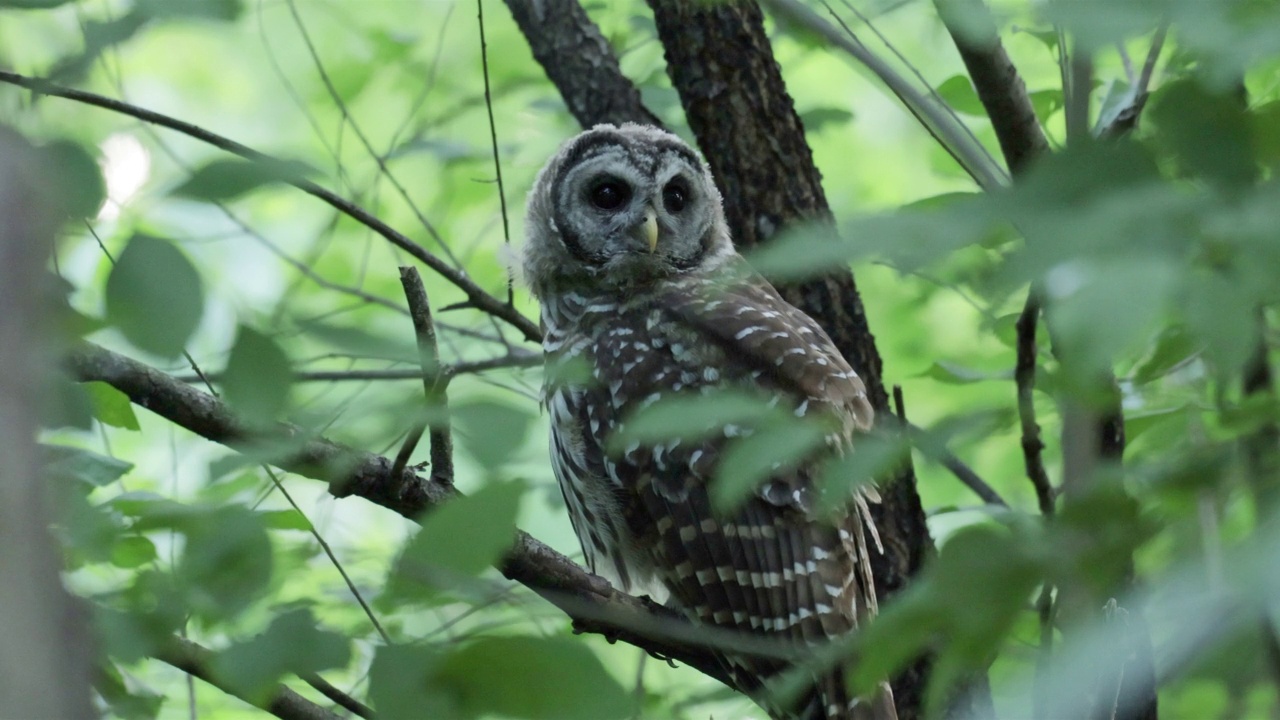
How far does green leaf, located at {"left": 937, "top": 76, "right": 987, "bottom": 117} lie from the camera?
12.1 feet

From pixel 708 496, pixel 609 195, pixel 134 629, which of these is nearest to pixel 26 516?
pixel 134 629

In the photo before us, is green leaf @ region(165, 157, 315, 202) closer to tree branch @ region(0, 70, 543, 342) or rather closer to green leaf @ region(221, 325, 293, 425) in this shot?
tree branch @ region(0, 70, 543, 342)

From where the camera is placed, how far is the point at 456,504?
3.85 ft

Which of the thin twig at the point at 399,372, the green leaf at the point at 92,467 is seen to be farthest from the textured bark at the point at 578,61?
the green leaf at the point at 92,467

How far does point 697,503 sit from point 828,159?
18.6 feet

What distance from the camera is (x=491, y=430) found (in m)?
1.22

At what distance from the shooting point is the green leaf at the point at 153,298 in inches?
45.1

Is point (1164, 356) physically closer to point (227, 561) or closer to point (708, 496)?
point (708, 496)

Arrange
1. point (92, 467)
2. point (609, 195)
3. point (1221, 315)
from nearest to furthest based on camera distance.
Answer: point (1221, 315) < point (92, 467) < point (609, 195)

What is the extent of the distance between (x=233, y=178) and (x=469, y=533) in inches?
15.3

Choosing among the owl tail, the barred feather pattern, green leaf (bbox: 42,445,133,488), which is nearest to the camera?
green leaf (bbox: 42,445,133,488)

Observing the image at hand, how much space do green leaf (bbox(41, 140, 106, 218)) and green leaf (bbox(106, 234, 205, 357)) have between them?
6cm

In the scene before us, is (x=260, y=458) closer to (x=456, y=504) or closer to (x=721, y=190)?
(x=456, y=504)

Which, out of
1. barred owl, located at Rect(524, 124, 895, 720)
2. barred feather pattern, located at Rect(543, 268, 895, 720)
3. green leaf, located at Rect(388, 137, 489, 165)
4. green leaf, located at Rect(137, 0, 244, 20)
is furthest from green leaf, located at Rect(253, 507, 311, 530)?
green leaf, located at Rect(388, 137, 489, 165)
